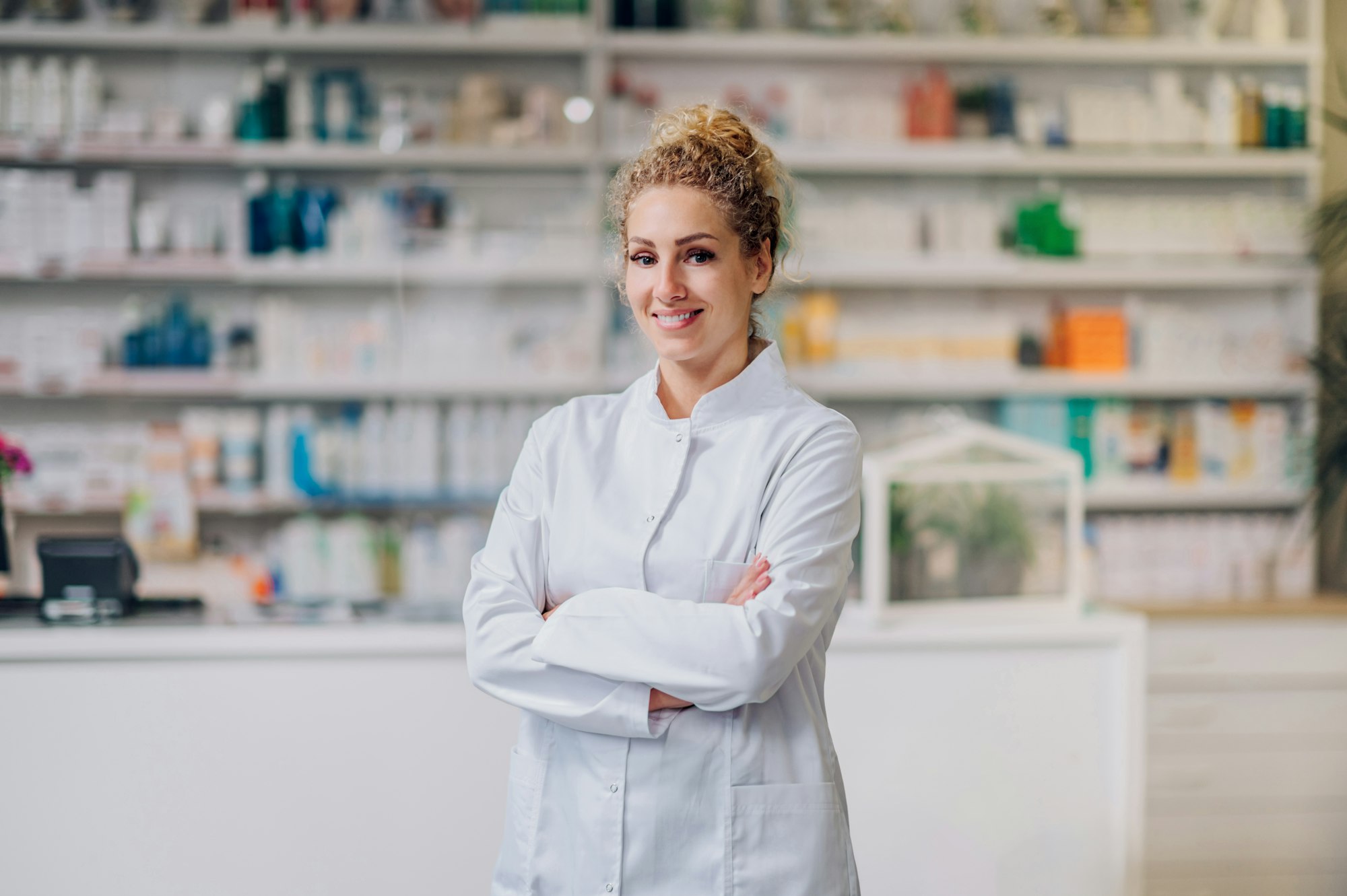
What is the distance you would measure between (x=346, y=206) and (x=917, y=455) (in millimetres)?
2323

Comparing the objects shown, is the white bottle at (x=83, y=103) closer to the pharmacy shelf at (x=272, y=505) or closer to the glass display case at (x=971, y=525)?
the pharmacy shelf at (x=272, y=505)

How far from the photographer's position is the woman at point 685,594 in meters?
1.28

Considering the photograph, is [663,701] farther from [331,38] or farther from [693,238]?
[331,38]

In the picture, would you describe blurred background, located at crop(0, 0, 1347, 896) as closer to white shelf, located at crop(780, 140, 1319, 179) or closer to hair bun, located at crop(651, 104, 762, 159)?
white shelf, located at crop(780, 140, 1319, 179)

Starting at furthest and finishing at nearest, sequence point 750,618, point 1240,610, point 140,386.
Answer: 1. point 140,386
2. point 1240,610
3. point 750,618

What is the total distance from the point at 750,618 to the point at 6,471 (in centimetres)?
204

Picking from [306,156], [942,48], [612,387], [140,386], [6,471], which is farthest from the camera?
[942,48]

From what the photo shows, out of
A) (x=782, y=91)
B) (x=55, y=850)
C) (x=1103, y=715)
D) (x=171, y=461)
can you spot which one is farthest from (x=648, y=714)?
(x=782, y=91)

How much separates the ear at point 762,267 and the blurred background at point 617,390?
0.97 m

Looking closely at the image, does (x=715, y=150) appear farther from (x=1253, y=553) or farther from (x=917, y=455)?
(x=1253, y=553)

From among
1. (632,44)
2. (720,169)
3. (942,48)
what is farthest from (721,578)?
(942,48)

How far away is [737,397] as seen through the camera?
1.41m

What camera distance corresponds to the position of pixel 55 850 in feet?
7.23

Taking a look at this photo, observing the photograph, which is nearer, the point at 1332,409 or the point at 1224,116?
the point at 1332,409
